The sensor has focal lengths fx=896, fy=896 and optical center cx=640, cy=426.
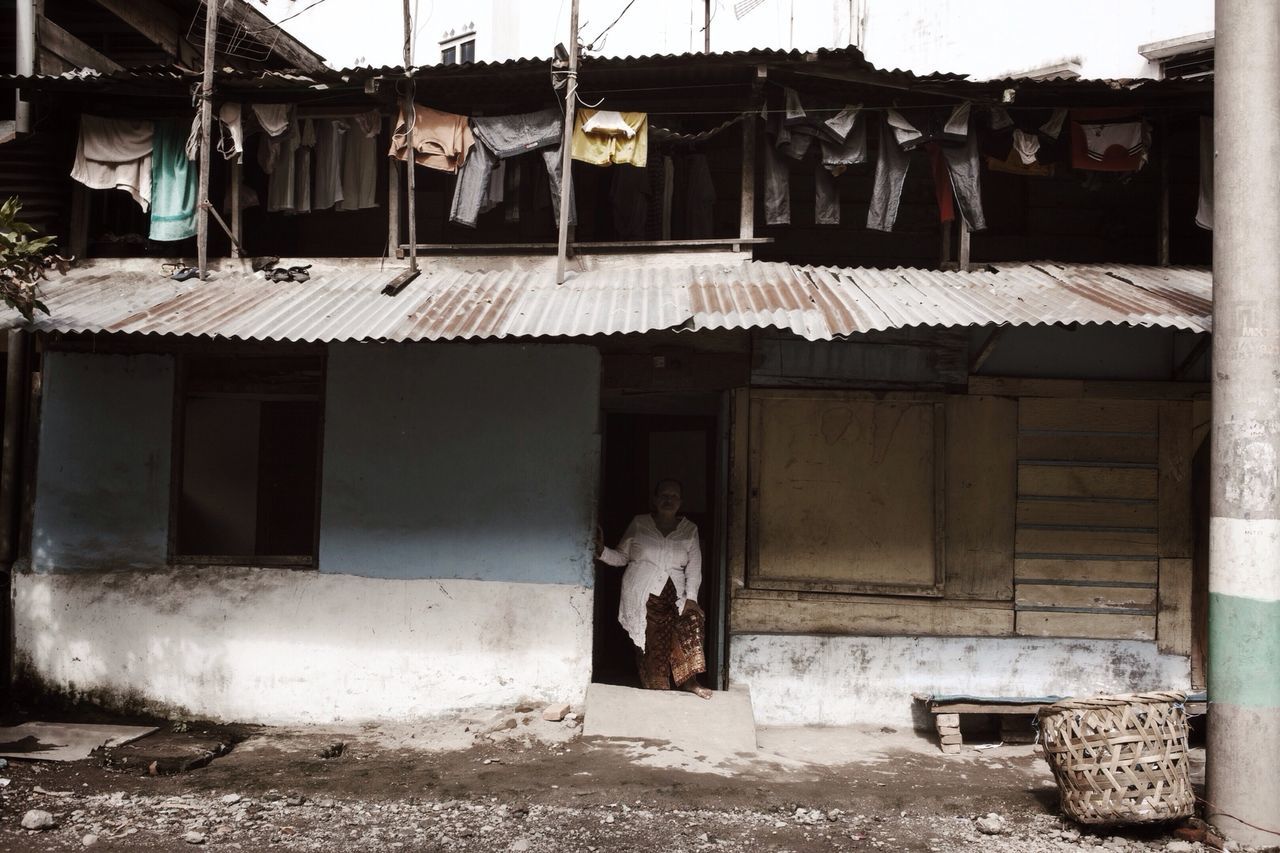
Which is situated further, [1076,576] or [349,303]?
[1076,576]

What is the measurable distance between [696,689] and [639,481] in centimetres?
228

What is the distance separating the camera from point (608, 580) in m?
8.20

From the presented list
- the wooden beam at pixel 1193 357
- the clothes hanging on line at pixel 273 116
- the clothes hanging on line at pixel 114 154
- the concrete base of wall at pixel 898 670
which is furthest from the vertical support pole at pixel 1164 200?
the clothes hanging on line at pixel 114 154

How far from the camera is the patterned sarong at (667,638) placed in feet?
22.3

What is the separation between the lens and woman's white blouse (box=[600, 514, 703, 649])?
267 inches

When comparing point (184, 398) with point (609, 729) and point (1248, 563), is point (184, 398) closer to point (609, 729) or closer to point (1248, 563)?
point (609, 729)

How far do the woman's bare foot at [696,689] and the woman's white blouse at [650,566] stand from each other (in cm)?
43

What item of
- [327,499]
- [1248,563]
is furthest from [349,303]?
[1248,563]

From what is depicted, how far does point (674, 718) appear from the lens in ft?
20.4

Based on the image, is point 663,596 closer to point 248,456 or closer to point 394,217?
point 248,456

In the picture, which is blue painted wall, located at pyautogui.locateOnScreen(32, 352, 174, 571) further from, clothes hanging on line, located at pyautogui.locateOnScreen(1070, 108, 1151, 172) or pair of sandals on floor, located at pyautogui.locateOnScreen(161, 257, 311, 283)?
clothes hanging on line, located at pyautogui.locateOnScreen(1070, 108, 1151, 172)

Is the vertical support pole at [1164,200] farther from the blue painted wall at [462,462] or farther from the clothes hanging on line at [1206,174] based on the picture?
the blue painted wall at [462,462]

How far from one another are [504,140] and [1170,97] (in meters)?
5.13

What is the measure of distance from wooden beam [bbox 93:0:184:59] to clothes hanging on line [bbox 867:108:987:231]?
757 cm
